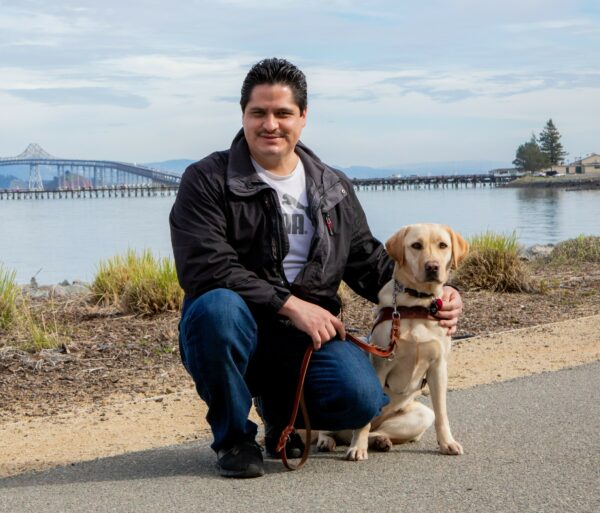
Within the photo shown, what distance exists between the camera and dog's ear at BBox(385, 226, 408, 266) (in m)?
5.05

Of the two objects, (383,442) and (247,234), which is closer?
(247,234)

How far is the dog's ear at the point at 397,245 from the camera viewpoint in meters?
5.05

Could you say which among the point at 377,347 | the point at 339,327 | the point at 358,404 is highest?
the point at 339,327

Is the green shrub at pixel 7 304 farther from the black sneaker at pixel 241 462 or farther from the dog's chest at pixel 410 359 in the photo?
the dog's chest at pixel 410 359

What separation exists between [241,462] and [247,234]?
1072 mm

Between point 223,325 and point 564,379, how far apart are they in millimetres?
3235

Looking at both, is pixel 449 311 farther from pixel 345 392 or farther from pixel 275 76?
pixel 275 76

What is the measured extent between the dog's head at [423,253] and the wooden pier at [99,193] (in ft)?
500

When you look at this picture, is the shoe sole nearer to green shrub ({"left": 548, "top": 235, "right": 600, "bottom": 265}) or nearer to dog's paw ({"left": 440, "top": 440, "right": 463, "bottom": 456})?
dog's paw ({"left": 440, "top": 440, "right": 463, "bottom": 456})

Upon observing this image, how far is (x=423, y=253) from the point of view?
4.96 m

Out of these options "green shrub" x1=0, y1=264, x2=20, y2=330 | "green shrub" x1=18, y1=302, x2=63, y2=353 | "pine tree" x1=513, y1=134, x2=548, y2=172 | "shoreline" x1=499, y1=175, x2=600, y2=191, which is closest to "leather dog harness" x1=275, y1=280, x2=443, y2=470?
"green shrub" x1=18, y1=302, x2=63, y2=353

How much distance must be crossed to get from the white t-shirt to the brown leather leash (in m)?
0.43

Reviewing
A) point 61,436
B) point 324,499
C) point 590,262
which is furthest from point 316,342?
point 590,262

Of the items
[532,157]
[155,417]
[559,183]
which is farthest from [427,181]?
[155,417]
